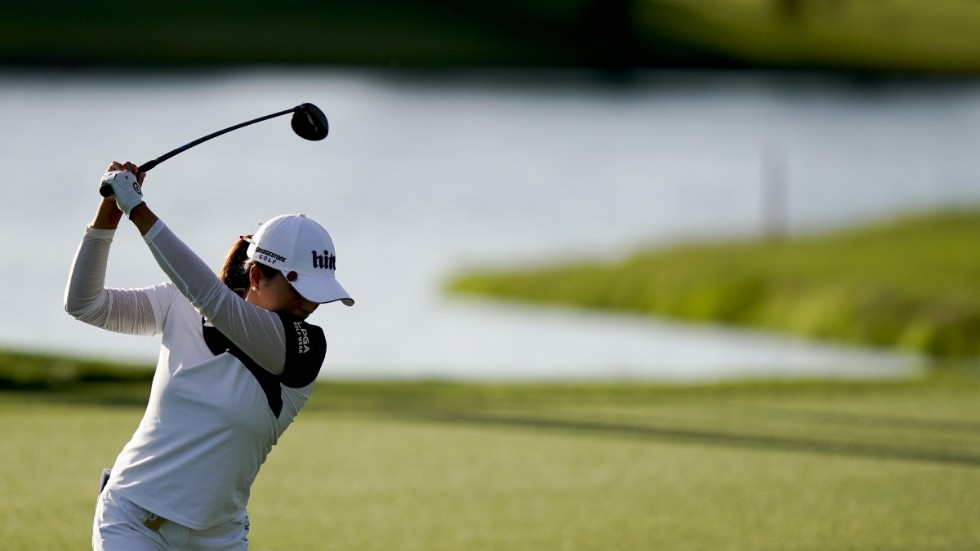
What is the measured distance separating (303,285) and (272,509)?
139 inches

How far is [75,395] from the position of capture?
430 inches

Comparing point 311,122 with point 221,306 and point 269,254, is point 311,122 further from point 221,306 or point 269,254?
point 221,306

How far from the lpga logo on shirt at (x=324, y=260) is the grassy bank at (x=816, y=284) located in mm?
15163

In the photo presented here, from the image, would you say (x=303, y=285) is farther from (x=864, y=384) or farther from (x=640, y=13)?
(x=640, y=13)

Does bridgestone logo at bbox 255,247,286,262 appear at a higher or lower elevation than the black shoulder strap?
higher

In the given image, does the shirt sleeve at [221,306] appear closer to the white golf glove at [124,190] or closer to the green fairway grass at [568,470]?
the white golf glove at [124,190]

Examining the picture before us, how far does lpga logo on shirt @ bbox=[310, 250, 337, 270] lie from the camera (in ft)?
13.1

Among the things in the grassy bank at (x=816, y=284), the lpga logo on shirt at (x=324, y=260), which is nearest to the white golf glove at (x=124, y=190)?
the lpga logo on shirt at (x=324, y=260)

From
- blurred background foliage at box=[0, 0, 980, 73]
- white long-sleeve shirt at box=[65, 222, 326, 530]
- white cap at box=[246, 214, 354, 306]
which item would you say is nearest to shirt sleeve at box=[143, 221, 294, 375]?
white long-sleeve shirt at box=[65, 222, 326, 530]

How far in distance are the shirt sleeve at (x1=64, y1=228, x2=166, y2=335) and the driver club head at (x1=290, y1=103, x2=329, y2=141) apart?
69 centimetres

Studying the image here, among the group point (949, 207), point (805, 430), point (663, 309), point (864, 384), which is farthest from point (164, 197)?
point (805, 430)

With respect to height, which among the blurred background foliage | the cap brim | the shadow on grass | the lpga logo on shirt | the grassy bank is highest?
the blurred background foliage

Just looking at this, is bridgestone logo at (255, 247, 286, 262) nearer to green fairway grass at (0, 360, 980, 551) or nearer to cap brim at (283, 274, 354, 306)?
cap brim at (283, 274, 354, 306)

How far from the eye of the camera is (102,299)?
3988 millimetres
